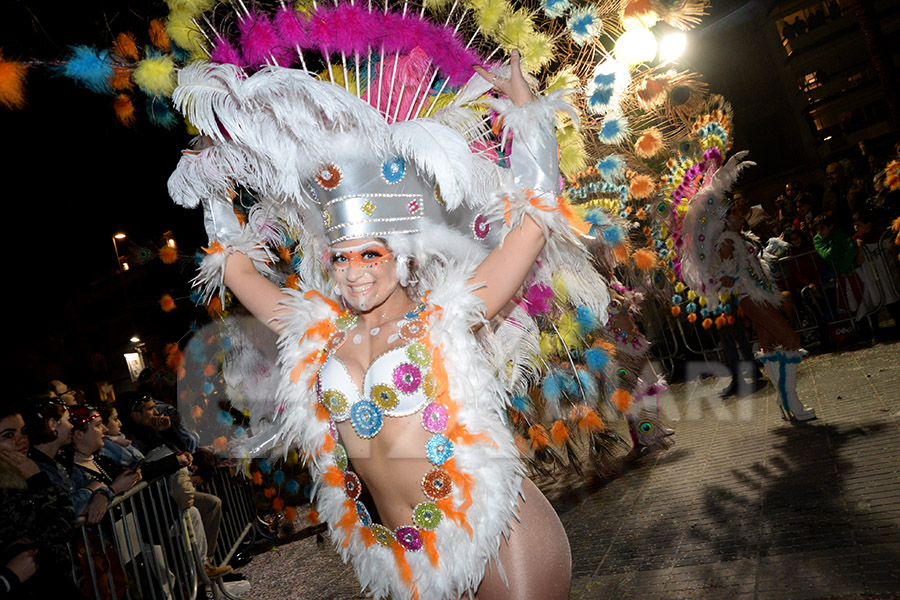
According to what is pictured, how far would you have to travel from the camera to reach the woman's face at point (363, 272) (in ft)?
7.34

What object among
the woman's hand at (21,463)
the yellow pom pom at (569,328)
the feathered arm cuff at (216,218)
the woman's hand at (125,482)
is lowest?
the woman's hand at (125,482)

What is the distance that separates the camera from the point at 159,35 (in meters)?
2.80

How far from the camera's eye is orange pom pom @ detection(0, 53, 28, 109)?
9.27 ft

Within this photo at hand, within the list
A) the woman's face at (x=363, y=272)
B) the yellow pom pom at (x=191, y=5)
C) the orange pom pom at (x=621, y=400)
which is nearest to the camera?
the woman's face at (x=363, y=272)

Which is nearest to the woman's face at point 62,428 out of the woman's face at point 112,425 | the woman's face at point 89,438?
the woman's face at point 89,438

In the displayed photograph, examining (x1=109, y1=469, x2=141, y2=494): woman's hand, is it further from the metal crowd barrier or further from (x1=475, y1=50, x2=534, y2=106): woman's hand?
(x1=475, y1=50, x2=534, y2=106): woman's hand

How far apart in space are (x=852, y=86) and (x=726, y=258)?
28750 millimetres

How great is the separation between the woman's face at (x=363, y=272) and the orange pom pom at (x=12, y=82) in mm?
1733

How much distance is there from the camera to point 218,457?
6.26 metres

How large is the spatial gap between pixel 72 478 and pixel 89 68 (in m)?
2.40

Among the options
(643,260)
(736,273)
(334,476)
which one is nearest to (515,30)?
(334,476)

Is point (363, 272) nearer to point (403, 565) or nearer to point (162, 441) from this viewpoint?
point (403, 565)

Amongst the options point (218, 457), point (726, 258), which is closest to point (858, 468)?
point (726, 258)

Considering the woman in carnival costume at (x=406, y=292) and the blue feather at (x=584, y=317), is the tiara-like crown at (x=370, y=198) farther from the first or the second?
the blue feather at (x=584, y=317)
